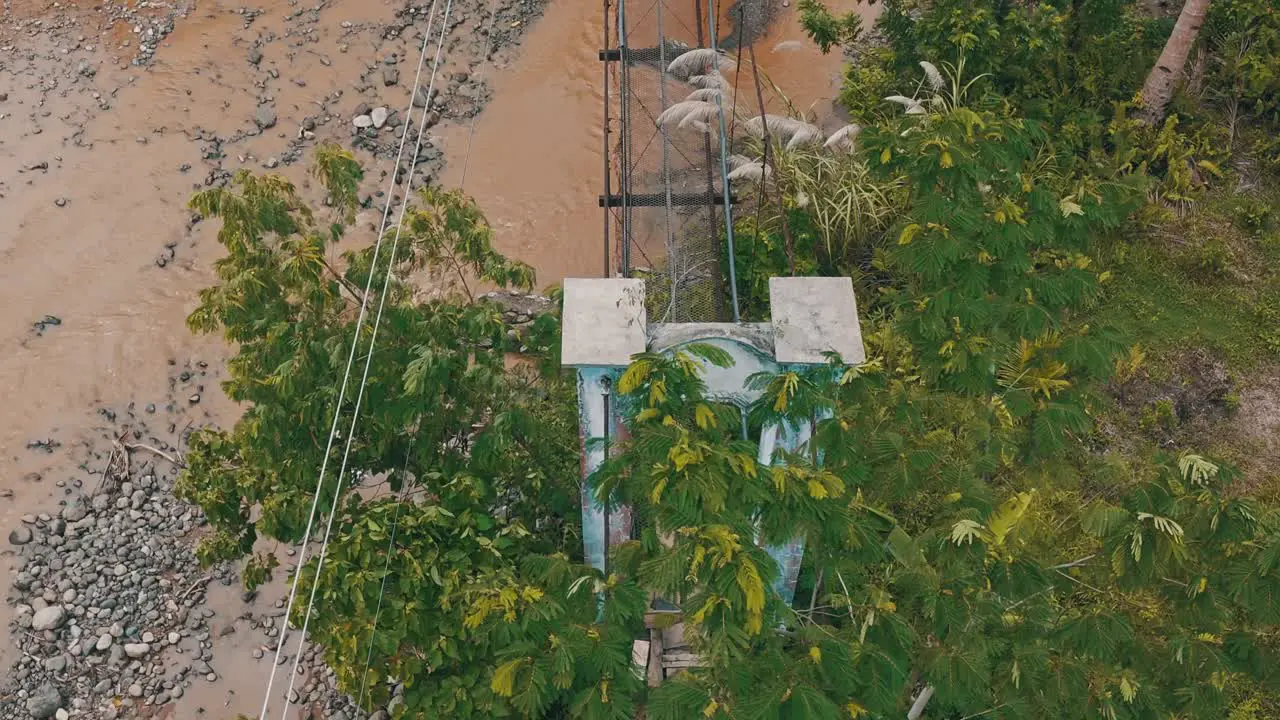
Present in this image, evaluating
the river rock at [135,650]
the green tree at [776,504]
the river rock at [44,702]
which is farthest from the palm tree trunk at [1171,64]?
the river rock at [44,702]

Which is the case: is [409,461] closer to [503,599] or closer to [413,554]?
[413,554]

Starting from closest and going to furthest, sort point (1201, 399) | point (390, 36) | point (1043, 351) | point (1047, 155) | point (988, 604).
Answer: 1. point (988, 604)
2. point (1043, 351)
3. point (1201, 399)
4. point (1047, 155)
5. point (390, 36)

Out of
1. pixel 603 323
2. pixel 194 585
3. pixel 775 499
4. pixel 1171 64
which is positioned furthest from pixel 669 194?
pixel 1171 64

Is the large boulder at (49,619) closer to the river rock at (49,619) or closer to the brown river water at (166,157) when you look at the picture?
the river rock at (49,619)

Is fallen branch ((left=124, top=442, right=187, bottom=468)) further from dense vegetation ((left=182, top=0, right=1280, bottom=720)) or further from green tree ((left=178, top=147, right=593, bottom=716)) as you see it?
green tree ((left=178, top=147, right=593, bottom=716))

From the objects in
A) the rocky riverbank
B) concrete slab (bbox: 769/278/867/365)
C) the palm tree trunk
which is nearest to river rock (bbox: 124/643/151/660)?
the rocky riverbank

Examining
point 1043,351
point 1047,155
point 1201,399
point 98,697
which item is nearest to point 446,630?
point 1043,351
